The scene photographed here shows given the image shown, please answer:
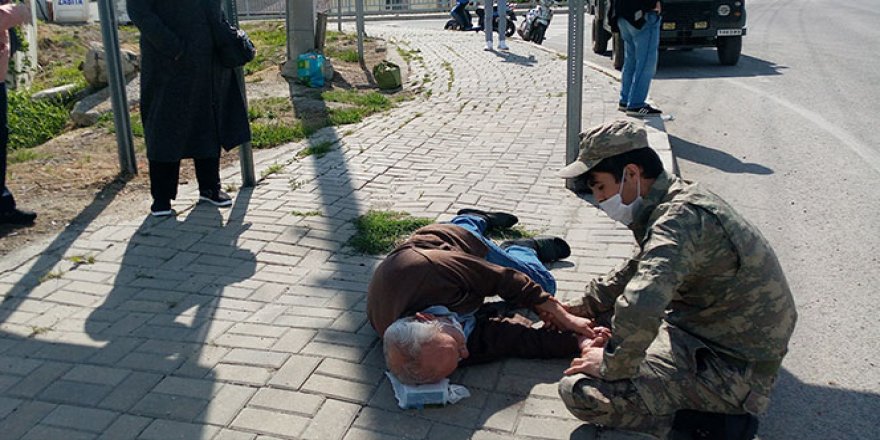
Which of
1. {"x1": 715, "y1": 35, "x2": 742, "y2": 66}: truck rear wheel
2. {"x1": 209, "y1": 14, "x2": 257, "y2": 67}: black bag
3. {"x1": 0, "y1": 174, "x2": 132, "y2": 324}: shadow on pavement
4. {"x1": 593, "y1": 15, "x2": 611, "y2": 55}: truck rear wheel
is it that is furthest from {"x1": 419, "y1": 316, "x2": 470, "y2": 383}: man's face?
{"x1": 593, "y1": 15, "x2": 611, "y2": 55}: truck rear wheel

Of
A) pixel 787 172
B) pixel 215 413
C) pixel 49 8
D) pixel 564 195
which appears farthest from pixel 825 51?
pixel 49 8

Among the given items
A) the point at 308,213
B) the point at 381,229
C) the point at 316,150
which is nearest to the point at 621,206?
the point at 381,229

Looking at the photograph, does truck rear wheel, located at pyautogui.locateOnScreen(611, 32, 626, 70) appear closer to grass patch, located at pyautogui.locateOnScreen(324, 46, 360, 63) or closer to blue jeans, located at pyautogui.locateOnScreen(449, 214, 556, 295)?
grass patch, located at pyautogui.locateOnScreen(324, 46, 360, 63)

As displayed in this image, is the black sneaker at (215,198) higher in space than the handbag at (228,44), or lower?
lower

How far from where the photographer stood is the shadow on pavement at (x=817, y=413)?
3.23 metres

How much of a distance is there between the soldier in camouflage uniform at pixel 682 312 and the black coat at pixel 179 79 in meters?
3.20

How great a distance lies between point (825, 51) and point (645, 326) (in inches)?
525

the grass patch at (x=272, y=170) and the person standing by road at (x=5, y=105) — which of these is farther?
the grass patch at (x=272, y=170)

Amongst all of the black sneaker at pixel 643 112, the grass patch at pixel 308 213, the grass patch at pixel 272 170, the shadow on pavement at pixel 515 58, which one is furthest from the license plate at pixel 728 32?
the grass patch at pixel 308 213

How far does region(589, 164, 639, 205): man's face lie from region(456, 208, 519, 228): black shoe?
192 cm

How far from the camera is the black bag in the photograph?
552cm

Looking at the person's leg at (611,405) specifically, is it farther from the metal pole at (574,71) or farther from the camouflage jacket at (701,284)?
the metal pole at (574,71)

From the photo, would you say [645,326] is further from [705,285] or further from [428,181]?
[428,181]

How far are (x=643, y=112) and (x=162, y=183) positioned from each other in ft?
16.7
